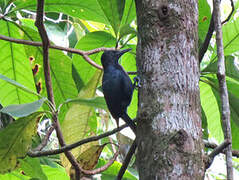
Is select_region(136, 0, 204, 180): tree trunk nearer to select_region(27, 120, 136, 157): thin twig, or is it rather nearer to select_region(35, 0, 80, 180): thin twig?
select_region(27, 120, 136, 157): thin twig

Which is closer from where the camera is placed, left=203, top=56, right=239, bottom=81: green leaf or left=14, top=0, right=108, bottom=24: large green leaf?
left=203, top=56, right=239, bottom=81: green leaf

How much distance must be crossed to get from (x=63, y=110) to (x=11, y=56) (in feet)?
1.66

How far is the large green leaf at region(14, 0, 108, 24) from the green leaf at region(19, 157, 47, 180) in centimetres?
101

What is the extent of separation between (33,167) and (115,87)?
0.70m

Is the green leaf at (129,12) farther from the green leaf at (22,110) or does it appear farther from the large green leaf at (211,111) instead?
the green leaf at (22,110)

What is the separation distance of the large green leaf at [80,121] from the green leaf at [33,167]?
0.17 meters

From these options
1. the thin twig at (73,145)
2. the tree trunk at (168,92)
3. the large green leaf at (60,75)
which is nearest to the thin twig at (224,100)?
the tree trunk at (168,92)

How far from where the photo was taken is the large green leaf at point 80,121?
2.50m

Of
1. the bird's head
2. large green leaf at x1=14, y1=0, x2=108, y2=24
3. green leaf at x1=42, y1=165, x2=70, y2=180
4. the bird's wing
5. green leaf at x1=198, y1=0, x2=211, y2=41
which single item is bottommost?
green leaf at x1=42, y1=165, x2=70, y2=180

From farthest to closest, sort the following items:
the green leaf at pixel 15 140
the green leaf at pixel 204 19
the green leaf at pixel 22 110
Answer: the green leaf at pixel 204 19 → the green leaf at pixel 15 140 → the green leaf at pixel 22 110

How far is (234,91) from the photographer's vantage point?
250 centimetres

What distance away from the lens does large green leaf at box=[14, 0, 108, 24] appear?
2762mm

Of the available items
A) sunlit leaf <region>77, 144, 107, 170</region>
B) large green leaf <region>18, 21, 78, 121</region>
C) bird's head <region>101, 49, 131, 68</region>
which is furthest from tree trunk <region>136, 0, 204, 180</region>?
large green leaf <region>18, 21, 78, 121</region>

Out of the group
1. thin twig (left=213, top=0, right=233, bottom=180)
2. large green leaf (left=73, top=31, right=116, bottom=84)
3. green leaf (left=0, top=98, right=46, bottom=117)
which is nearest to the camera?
thin twig (left=213, top=0, right=233, bottom=180)
